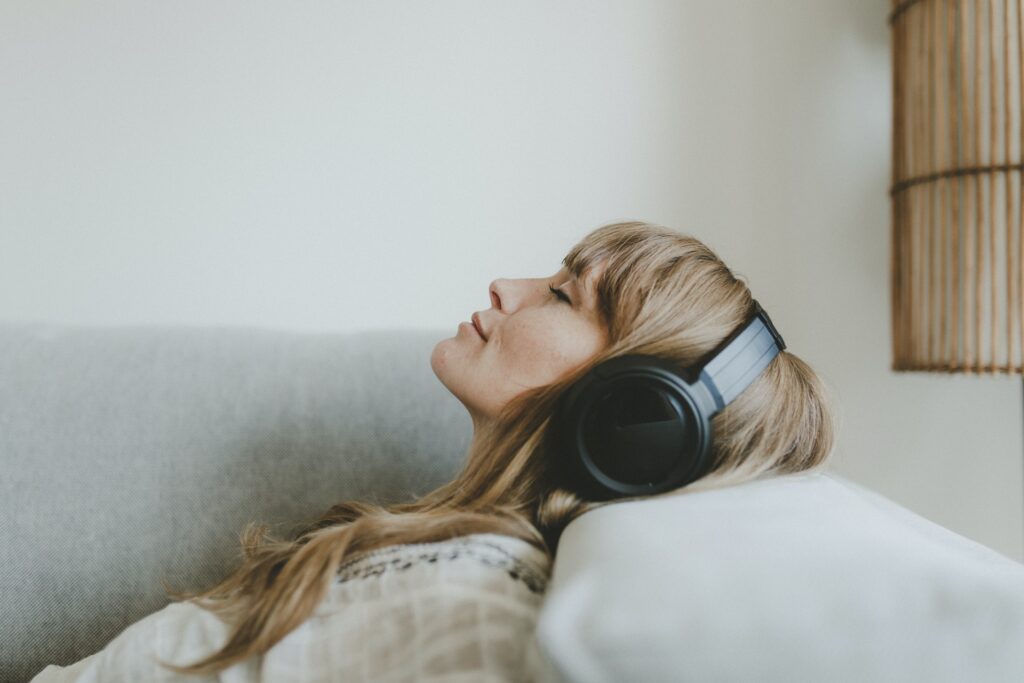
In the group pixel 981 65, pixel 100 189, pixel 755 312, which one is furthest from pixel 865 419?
pixel 100 189

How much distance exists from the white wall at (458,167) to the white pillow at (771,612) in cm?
85

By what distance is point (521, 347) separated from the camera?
71 cm

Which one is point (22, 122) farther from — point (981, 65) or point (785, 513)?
point (981, 65)

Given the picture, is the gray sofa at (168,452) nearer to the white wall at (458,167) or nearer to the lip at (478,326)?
the lip at (478,326)

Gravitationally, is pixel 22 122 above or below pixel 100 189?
above

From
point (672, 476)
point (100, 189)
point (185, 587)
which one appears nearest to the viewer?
point (672, 476)

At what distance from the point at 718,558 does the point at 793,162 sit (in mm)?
1016

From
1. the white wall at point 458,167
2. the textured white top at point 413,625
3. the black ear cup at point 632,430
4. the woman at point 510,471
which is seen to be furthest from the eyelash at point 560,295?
the white wall at point 458,167

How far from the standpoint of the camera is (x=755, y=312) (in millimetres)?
688

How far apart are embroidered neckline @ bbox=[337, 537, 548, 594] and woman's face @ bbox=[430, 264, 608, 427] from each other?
0.71ft

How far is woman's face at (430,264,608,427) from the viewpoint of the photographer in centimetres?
70

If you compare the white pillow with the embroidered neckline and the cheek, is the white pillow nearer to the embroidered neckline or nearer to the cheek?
the embroidered neckline

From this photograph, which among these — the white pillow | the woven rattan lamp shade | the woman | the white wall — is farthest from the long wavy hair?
the white wall

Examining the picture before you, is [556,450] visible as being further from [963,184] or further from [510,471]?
[963,184]
